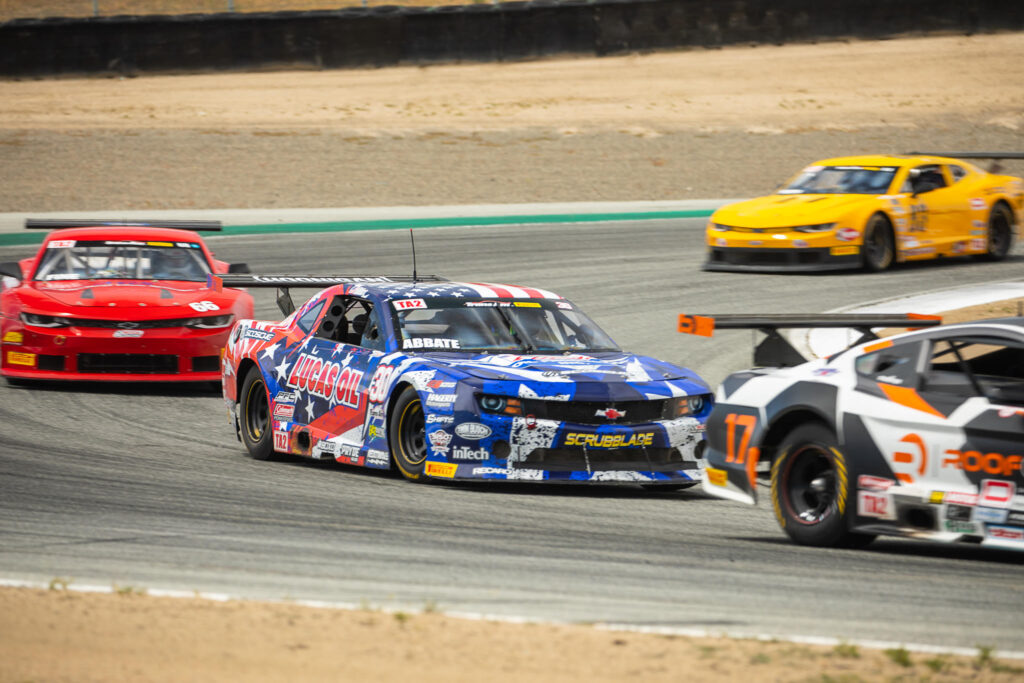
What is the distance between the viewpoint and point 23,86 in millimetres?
41156

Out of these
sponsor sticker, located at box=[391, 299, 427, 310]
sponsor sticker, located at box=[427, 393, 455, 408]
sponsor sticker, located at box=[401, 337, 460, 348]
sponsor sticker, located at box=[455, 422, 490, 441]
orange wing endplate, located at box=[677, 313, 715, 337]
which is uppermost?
orange wing endplate, located at box=[677, 313, 715, 337]

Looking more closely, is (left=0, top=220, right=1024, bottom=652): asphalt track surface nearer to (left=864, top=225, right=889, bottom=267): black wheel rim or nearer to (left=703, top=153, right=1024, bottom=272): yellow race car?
(left=703, top=153, right=1024, bottom=272): yellow race car

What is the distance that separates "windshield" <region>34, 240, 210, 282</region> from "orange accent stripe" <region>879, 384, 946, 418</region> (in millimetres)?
8978

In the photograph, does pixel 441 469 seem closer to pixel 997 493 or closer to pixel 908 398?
pixel 908 398

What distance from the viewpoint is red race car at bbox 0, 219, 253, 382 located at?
14156 millimetres

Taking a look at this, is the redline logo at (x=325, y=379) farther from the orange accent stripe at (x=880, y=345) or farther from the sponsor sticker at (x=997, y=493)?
the sponsor sticker at (x=997, y=493)

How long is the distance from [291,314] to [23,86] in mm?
31692

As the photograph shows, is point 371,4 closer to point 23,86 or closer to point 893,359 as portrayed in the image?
point 23,86

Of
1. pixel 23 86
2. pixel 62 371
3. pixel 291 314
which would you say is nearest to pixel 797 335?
pixel 291 314

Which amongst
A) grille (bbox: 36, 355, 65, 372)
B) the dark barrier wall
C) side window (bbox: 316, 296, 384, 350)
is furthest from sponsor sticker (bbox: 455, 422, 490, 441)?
the dark barrier wall

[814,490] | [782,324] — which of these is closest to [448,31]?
[782,324]

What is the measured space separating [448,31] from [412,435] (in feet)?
111

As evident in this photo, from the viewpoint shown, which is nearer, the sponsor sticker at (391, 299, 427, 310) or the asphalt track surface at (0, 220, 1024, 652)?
the asphalt track surface at (0, 220, 1024, 652)

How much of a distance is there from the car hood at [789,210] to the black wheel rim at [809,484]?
35.4 feet
